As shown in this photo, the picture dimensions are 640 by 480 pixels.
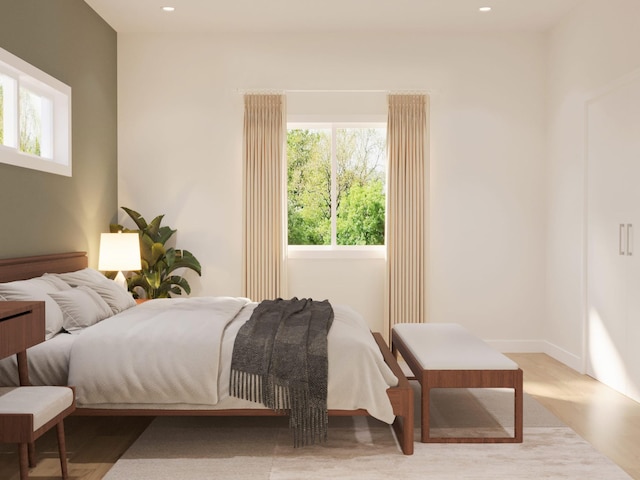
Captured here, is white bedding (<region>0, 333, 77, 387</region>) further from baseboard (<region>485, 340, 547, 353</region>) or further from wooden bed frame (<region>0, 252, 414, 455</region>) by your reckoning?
baseboard (<region>485, 340, 547, 353</region>)

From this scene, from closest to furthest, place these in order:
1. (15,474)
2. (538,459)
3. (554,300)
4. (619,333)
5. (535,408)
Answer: (15,474) → (538,459) → (535,408) → (619,333) → (554,300)

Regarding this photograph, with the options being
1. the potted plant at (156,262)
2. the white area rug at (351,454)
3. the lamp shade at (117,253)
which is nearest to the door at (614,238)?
the white area rug at (351,454)

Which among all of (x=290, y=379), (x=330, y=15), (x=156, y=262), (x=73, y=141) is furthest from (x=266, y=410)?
(x=330, y=15)

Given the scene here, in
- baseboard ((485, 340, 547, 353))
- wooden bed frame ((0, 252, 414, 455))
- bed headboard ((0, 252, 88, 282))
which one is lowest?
baseboard ((485, 340, 547, 353))

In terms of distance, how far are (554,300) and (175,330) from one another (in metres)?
3.88

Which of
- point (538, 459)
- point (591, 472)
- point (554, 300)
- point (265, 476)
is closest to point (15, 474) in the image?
point (265, 476)

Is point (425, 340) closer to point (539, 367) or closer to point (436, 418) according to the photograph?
point (436, 418)

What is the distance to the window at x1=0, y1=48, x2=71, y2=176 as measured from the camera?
13.0ft

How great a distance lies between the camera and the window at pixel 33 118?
13.0 feet

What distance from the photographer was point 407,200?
19.3 ft

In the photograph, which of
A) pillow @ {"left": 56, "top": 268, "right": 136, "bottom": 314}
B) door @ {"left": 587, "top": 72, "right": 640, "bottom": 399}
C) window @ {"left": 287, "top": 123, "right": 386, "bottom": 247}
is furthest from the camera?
window @ {"left": 287, "top": 123, "right": 386, "bottom": 247}

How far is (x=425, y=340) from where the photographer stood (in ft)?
13.0

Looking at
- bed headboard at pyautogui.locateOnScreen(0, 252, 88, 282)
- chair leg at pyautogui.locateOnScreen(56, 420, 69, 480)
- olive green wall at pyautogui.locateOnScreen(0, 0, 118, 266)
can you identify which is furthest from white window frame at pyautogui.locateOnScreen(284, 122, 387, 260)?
chair leg at pyautogui.locateOnScreen(56, 420, 69, 480)

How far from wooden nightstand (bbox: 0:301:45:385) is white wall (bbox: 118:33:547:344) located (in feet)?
9.97
